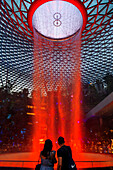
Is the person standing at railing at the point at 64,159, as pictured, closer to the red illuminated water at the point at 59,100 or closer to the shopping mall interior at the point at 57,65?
the shopping mall interior at the point at 57,65

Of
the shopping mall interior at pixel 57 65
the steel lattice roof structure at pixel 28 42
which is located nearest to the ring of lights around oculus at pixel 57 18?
the shopping mall interior at pixel 57 65

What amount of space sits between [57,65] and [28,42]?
13.7 meters

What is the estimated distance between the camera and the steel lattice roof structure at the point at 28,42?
1959 cm

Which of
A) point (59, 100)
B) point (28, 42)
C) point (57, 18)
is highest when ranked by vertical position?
point (57, 18)

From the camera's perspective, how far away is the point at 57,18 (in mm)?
21875

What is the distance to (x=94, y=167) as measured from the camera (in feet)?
27.5

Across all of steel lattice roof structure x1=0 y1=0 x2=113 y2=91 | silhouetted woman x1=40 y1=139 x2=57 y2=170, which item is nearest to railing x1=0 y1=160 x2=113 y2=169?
silhouetted woman x1=40 y1=139 x2=57 y2=170

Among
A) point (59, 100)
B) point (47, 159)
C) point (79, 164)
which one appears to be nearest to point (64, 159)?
point (47, 159)

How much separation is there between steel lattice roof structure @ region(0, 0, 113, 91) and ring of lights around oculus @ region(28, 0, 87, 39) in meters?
0.90

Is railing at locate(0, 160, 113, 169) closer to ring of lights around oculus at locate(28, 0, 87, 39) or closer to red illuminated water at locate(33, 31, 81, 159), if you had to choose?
ring of lights around oculus at locate(28, 0, 87, 39)

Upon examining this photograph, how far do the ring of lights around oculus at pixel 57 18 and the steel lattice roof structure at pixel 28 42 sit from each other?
904 millimetres

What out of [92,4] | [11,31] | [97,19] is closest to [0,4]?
[11,31]

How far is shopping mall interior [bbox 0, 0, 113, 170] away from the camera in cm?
1873

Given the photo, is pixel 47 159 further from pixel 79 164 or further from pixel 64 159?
pixel 79 164
